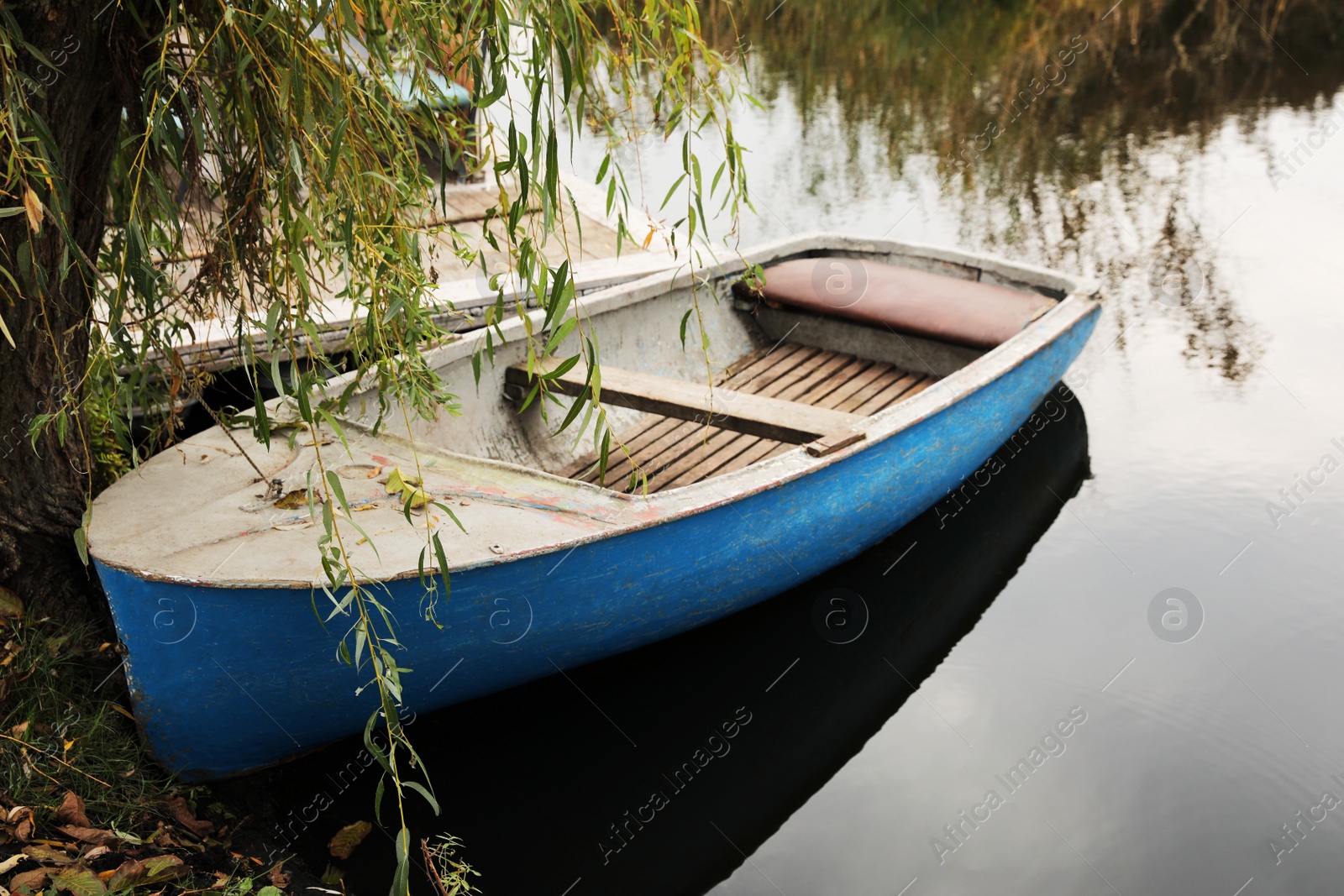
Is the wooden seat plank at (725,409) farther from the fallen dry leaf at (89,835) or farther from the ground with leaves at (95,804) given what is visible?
the fallen dry leaf at (89,835)

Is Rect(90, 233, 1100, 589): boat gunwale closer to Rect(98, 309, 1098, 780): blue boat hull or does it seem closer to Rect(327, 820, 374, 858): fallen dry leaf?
Rect(98, 309, 1098, 780): blue boat hull

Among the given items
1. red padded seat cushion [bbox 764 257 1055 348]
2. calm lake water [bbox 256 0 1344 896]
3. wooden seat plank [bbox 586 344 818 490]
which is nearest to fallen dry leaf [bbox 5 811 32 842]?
calm lake water [bbox 256 0 1344 896]

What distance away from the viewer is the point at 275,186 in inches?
83.4

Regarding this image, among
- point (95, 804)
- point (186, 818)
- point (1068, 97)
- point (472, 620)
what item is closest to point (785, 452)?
point (472, 620)

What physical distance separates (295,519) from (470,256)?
79 cm

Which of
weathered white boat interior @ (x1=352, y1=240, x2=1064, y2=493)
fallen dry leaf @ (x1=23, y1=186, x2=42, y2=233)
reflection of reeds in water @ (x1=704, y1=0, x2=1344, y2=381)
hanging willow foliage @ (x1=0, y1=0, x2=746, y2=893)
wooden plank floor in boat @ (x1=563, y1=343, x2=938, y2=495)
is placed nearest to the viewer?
fallen dry leaf @ (x1=23, y1=186, x2=42, y2=233)

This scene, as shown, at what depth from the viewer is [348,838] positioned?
2.88 metres

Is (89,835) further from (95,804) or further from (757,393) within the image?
(757,393)

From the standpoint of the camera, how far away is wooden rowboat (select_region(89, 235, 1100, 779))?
2.53m

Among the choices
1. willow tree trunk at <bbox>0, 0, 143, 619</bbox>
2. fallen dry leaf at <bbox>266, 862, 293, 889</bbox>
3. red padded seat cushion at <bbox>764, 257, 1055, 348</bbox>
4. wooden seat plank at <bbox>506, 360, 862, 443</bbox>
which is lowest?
fallen dry leaf at <bbox>266, 862, 293, 889</bbox>

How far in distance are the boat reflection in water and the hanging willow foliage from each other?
63 centimetres

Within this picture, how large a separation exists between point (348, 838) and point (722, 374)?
2540 millimetres

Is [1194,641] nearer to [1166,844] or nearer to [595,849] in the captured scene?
[1166,844]

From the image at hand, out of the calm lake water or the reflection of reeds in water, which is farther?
the reflection of reeds in water
